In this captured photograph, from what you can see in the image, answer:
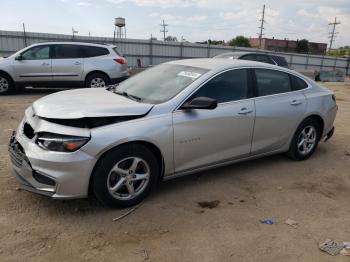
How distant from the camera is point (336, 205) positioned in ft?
13.7

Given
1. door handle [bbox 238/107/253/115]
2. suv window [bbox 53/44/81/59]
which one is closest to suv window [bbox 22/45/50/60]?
suv window [bbox 53/44/81/59]

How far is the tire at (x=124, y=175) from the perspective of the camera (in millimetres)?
3494

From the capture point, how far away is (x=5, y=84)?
35.3 feet

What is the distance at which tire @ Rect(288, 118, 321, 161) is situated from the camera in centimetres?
535

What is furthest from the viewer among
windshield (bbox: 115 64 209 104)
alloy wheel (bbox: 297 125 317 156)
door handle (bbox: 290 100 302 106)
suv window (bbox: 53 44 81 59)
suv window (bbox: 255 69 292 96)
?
suv window (bbox: 53 44 81 59)

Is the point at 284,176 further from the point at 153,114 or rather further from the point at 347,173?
the point at 153,114

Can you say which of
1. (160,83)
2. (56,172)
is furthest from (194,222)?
A: (160,83)

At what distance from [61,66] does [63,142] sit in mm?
8380

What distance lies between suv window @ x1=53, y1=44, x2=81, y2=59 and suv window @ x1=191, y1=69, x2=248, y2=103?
Result: 794 centimetres

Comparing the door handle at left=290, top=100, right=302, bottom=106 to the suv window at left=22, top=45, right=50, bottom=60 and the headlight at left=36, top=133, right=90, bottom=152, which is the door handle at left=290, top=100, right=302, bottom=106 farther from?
the suv window at left=22, top=45, right=50, bottom=60

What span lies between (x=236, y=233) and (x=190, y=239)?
1.56 ft

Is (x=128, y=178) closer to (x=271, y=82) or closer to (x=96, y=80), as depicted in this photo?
(x=271, y=82)

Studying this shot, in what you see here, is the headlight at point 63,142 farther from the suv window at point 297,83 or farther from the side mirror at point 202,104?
the suv window at point 297,83

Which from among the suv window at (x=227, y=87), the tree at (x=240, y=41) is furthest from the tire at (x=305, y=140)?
the tree at (x=240, y=41)
